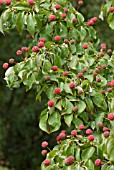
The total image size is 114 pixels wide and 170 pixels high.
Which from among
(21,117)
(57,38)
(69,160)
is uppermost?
(57,38)

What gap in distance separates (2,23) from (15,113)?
14.5ft

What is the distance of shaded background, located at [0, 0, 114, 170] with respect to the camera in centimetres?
601

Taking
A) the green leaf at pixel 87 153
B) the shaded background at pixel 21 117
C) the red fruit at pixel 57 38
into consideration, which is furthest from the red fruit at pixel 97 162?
the shaded background at pixel 21 117

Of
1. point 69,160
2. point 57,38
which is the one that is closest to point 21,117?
point 57,38

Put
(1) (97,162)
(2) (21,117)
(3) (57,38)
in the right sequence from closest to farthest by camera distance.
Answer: (1) (97,162), (3) (57,38), (2) (21,117)

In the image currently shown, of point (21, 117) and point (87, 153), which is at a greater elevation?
point (87, 153)

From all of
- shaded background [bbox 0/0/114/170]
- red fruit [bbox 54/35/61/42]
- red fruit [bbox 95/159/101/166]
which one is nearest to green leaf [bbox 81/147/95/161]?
red fruit [bbox 95/159/101/166]

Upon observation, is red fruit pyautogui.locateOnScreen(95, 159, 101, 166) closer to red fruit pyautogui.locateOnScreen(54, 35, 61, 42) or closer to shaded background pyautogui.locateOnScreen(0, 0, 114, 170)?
red fruit pyautogui.locateOnScreen(54, 35, 61, 42)

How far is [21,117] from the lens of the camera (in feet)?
22.2

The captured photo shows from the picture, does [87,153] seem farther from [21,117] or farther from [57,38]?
[21,117]

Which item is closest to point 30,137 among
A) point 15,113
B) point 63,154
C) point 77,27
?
point 15,113

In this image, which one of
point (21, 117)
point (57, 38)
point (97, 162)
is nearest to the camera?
point (97, 162)

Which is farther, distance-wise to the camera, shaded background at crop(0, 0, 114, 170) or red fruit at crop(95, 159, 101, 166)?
shaded background at crop(0, 0, 114, 170)

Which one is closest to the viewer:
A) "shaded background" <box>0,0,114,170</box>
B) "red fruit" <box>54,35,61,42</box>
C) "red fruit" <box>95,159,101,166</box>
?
"red fruit" <box>95,159,101,166</box>
